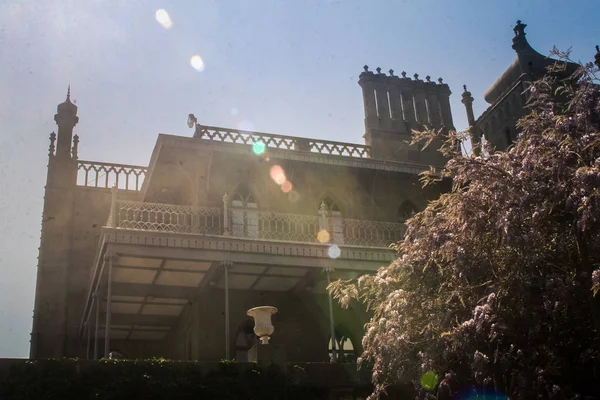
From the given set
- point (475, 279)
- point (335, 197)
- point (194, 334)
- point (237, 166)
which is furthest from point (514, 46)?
point (475, 279)

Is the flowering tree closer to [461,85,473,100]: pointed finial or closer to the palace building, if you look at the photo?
the palace building

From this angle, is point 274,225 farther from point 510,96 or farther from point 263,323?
point 510,96

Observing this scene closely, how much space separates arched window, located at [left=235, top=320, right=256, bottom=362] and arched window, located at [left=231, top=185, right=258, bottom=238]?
7.74ft

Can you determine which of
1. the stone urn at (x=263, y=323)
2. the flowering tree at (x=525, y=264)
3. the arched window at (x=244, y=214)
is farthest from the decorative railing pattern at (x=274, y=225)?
the flowering tree at (x=525, y=264)

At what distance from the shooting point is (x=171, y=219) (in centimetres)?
1548

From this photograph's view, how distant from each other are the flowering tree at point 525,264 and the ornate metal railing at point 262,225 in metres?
6.31

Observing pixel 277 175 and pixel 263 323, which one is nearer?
pixel 263 323

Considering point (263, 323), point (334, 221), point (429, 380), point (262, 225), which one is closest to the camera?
point (429, 380)

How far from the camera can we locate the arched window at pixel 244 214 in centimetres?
1662

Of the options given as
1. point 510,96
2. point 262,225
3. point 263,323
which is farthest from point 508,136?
point 263,323

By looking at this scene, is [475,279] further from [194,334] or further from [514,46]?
[514,46]

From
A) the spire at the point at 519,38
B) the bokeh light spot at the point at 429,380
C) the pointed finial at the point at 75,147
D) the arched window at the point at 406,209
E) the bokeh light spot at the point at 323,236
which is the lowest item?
the bokeh light spot at the point at 429,380

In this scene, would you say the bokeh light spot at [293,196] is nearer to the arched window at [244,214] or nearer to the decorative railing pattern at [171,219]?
the arched window at [244,214]

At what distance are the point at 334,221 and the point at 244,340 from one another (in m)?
4.10
